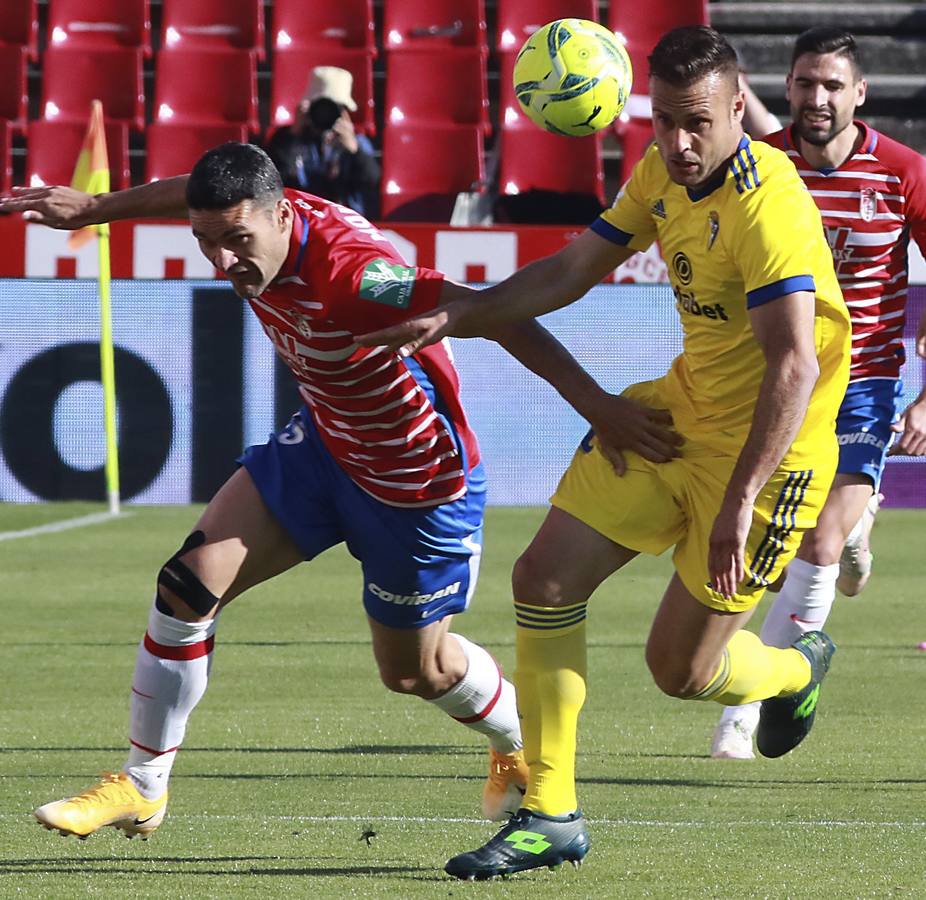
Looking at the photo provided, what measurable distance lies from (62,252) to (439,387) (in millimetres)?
10043

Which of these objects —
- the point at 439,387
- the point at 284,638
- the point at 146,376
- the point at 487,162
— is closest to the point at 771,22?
the point at 487,162

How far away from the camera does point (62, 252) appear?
47.6ft

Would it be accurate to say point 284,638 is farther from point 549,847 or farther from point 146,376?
point 146,376

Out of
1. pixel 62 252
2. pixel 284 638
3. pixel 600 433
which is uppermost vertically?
pixel 600 433

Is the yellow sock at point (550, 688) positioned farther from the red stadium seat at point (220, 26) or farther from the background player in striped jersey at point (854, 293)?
the red stadium seat at point (220, 26)

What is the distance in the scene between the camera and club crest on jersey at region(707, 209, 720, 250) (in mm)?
4516

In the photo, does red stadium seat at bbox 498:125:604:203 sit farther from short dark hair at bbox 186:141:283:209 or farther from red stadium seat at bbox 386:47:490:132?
short dark hair at bbox 186:141:283:209

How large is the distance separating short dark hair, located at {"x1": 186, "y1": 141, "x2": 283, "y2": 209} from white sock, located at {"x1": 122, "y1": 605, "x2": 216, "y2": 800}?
110 cm

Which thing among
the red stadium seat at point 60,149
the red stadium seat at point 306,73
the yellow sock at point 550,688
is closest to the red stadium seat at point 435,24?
the red stadium seat at point 306,73

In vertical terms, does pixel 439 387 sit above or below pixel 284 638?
above

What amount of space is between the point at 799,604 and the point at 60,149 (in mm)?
12559

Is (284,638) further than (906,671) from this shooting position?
Yes

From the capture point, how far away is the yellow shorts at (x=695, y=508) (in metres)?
4.70

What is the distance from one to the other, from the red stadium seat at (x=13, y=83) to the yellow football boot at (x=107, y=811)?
45.0 feet
